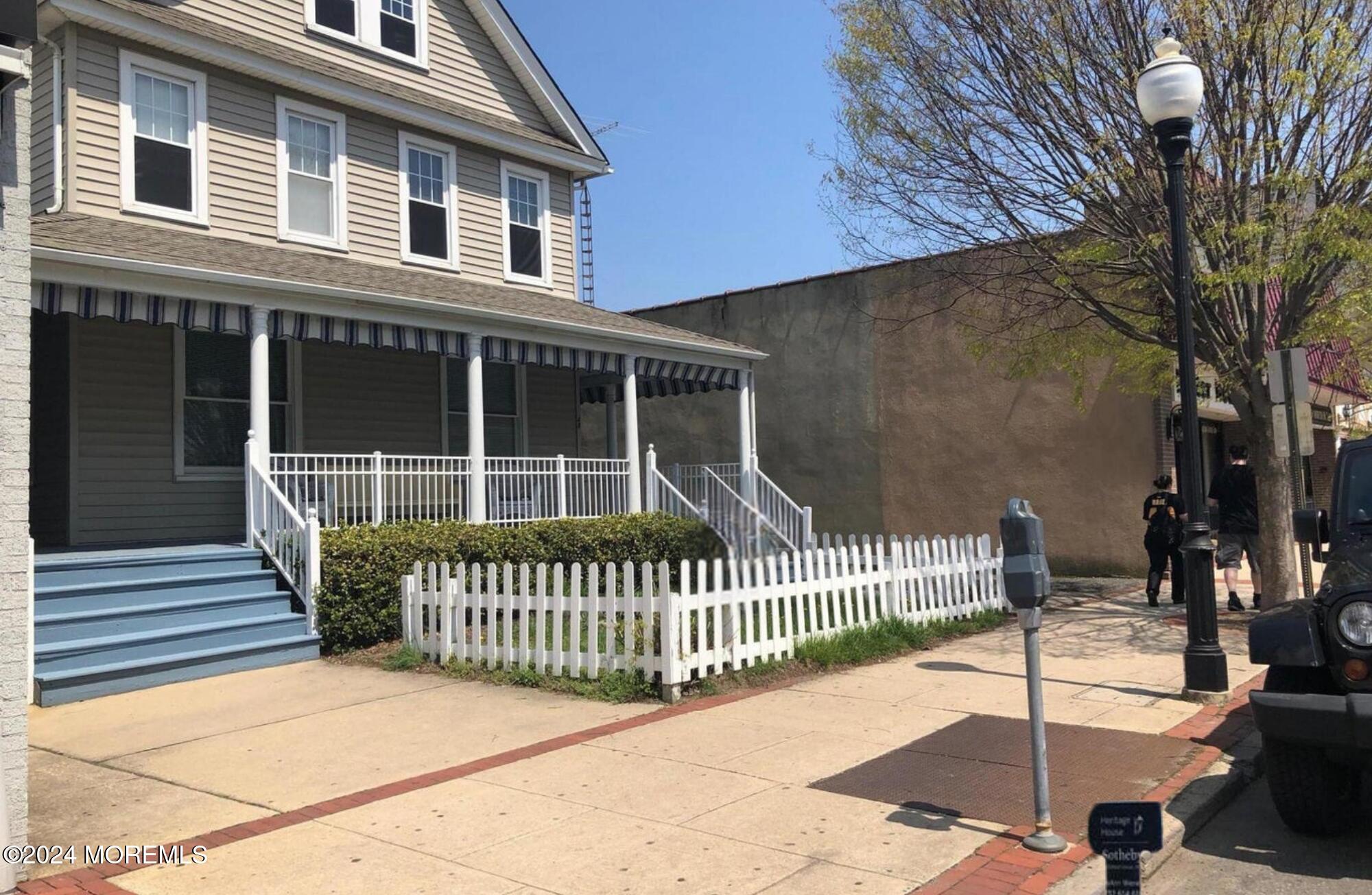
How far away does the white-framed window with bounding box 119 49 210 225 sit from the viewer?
38.8 feet

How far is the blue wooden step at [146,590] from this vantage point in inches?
347

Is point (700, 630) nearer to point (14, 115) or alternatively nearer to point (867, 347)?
point (14, 115)

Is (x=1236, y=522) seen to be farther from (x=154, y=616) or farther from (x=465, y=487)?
(x=154, y=616)

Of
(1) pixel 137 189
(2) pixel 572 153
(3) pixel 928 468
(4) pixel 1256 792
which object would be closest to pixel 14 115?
(4) pixel 1256 792

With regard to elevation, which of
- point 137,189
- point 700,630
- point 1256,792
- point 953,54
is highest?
point 953,54

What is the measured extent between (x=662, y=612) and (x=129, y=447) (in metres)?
7.33

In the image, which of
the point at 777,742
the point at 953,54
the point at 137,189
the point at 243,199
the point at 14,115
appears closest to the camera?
the point at 14,115

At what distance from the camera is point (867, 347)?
18.5 metres

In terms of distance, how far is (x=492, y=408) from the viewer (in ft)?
52.5

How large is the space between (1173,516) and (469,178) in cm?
1036

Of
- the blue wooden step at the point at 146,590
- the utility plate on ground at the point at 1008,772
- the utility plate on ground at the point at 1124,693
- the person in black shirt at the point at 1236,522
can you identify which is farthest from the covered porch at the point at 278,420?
the utility plate on ground at the point at 1124,693

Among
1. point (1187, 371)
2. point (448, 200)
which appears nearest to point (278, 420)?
point (448, 200)

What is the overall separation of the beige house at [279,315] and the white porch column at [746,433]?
156mm

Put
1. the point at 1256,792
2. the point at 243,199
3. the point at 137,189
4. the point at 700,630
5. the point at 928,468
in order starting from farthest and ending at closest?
the point at 928,468
the point at 243,199
the point at 137,189
the point at 700,630
the point at 1256,792
